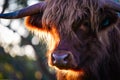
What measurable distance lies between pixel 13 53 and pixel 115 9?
20282 mm

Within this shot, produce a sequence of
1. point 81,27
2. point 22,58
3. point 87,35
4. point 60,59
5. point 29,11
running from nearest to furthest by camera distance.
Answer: point 60,59, point 81,27, point 87,35, point 29,11, point 22,58

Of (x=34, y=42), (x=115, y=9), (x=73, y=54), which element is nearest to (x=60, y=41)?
(x=73, y=54)

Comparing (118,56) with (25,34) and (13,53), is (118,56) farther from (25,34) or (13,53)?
(13,53)

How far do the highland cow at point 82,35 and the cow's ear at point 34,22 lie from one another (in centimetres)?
2

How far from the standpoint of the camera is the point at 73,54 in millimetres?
11180

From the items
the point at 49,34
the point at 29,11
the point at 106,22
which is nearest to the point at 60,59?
the point at 106,22

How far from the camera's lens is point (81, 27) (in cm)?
1144

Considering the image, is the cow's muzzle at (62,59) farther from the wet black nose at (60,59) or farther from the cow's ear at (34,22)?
the cow's ear at (34,22)

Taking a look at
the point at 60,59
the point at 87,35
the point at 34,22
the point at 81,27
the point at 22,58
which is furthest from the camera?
the point at 22,58

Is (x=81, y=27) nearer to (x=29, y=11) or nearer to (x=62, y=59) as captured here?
(x=62, y=59)

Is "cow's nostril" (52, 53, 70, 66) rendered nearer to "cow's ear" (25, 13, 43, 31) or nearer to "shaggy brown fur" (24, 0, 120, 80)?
"shaggy brown fur" (24, 0, 120, 80)

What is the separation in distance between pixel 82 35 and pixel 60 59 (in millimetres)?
871

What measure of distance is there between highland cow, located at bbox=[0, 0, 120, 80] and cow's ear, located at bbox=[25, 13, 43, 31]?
2cm

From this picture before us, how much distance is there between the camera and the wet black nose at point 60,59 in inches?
424
